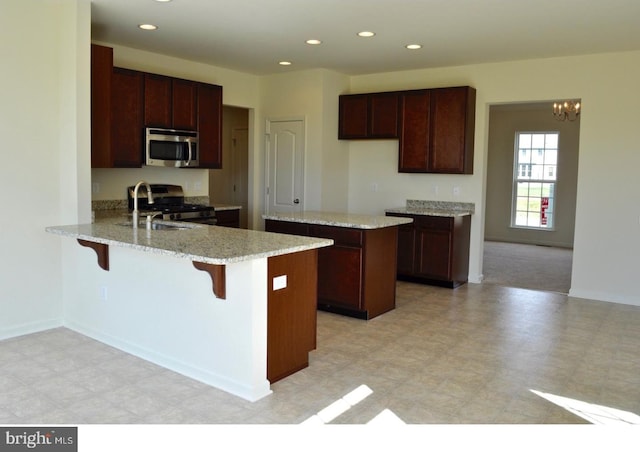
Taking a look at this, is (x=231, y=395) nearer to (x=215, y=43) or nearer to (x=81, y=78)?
(x=81, y=78)

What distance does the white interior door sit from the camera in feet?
23.7

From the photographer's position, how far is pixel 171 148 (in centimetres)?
592

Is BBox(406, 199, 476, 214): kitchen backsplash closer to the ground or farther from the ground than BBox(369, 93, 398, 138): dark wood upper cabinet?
closer to the ground

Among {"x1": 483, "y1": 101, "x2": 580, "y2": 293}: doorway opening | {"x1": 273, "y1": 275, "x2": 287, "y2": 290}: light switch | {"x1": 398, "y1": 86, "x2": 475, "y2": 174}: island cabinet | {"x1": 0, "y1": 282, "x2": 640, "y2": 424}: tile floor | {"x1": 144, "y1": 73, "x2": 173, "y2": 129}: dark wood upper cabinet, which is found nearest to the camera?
{"x1": 0, "y1": 282, "x2": 640, "y2": 424}: tile floor

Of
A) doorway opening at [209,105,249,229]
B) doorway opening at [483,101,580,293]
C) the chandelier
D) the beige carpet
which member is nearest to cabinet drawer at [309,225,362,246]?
the beige carpet

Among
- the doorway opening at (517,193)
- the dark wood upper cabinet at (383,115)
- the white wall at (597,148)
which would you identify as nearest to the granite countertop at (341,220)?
the dark wood upper cabinet at (383,115)

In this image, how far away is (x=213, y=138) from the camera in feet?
21.2

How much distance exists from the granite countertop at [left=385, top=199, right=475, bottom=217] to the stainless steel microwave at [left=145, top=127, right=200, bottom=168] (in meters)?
2.45

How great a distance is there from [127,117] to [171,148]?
0.60 m

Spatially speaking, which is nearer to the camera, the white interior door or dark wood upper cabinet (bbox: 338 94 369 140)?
dark wood upper cabinet (bbox: 338 94 369 140)

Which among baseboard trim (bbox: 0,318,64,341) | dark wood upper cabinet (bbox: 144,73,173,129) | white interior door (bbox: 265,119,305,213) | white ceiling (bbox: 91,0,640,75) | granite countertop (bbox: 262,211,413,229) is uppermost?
white ceiling (bbox: 91,0,640,75)

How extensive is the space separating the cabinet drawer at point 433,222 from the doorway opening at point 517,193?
2501 mm

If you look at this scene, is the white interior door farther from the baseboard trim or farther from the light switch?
the light switch

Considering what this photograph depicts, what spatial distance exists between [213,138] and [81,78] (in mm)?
2190
